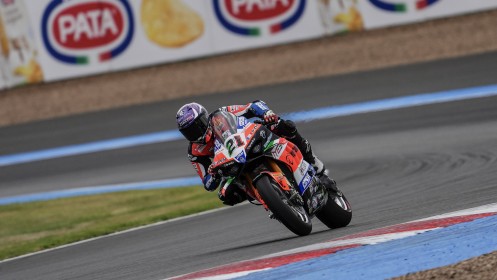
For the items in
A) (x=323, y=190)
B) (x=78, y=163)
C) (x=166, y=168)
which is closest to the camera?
(x=323, y=190)

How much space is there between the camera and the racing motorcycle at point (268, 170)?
886 centimetres

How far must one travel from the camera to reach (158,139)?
19.6 meters

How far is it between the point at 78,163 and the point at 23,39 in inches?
186

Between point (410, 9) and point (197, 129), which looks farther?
point (410, 9)

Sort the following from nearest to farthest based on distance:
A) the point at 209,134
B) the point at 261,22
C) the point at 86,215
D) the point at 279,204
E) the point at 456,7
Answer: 1. the point at 279,204
2. the point at 209,134
3. the point at 86,215
4. the point at 456,7
5. the point at 261,22

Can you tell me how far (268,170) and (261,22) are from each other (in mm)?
13435

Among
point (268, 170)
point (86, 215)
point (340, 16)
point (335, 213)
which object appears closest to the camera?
point (268, 170)

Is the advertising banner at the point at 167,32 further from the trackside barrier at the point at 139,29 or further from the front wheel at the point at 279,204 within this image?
the front wheel at the point at 279,204

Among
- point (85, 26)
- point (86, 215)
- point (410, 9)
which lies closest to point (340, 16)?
point (410, 9)

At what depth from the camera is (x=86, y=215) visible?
48.2 feet

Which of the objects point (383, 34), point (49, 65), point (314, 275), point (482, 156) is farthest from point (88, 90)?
point (314, 275)

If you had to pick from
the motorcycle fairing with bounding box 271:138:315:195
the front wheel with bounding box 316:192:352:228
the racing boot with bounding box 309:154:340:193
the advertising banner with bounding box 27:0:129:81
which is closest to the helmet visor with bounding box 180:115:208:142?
the motorcycle fairing with bounding box 271:138:315:195

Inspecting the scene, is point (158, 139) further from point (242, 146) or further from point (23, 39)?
point (242, 146)

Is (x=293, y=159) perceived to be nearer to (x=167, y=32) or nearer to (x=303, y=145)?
(x=303, y=145)
